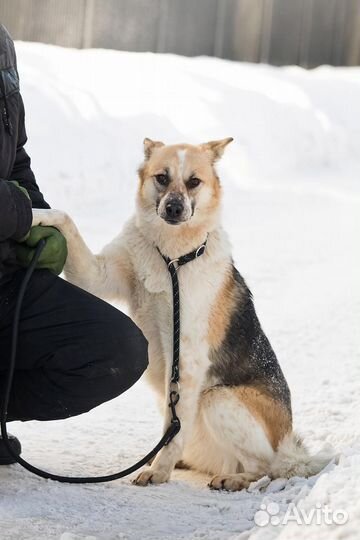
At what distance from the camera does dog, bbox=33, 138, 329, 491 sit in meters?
3.85

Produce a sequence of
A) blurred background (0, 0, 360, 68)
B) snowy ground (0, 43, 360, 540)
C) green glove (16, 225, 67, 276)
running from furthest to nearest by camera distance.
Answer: blurred background (0, 0, 360, 68) → green glove (16, 225, 67, 276) → snowy ground (0, 43, 360, 540)

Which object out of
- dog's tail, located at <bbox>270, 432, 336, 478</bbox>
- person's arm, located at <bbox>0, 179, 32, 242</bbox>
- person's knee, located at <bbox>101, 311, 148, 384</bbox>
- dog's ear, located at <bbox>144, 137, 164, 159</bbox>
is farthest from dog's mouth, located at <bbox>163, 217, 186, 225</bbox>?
dog's tail, located at <bbox>270, 432, 336, 478</bbox>

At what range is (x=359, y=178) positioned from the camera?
37.8ft

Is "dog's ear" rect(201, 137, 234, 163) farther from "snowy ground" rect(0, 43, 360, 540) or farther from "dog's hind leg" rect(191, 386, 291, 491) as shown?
"snowy ground" rect(0, 43, 360, 540)

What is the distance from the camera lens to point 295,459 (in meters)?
3.79

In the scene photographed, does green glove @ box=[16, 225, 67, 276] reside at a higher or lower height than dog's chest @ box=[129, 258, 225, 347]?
higher

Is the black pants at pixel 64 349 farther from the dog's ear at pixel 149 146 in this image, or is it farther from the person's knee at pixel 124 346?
the dog's ear at pixel 149 146

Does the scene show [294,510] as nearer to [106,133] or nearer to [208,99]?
[106,133]

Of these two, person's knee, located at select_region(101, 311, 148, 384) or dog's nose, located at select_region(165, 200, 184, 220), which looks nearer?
person's knee, located at select_region(101, 311, 148, 384)

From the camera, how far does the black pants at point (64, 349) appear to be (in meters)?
3.32

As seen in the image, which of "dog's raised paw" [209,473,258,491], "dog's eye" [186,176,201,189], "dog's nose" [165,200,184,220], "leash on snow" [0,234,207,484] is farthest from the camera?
"dog's eye" [186,176,201,189]

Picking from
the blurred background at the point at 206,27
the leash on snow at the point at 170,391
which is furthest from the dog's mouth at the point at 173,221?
the blurred background at the point at 206,27

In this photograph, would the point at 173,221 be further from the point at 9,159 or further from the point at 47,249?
the point at 9,159

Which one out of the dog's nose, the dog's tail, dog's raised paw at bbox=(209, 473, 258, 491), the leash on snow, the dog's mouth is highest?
the dog's nose
